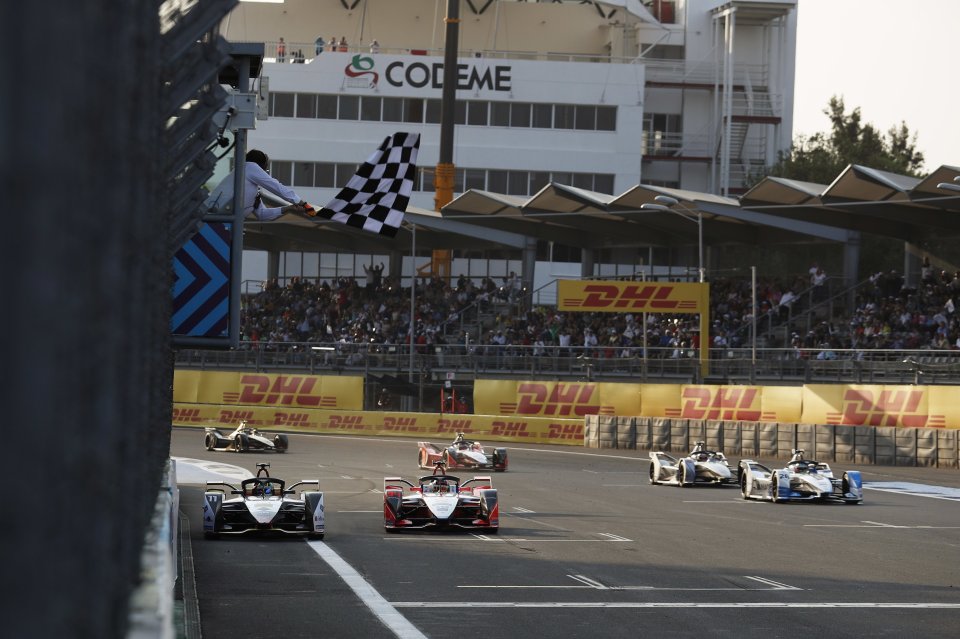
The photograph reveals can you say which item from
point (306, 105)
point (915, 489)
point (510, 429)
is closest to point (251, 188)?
point (915, 489)

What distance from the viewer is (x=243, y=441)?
3225cm

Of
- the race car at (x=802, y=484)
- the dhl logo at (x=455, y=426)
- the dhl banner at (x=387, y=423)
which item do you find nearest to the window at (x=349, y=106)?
the dhl banner at (x=387, y=423)

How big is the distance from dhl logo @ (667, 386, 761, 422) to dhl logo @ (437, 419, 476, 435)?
19.3ft

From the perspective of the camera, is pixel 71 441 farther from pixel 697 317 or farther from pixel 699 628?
pixel 697 317

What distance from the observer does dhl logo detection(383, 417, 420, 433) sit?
127 ft

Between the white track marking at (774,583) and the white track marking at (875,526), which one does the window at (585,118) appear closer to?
the white track marking at (875,526)

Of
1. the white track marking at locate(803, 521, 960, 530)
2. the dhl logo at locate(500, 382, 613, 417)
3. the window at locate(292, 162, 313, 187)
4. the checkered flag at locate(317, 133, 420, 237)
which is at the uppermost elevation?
the window at locate(292, 162, 313, 187)

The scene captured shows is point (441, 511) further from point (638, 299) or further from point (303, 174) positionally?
point (303, 174)

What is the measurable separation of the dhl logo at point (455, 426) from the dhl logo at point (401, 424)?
74 centimetres

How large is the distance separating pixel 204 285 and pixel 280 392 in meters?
28.5

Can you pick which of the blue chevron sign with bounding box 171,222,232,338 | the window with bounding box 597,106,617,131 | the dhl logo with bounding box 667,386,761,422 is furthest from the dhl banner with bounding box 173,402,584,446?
the window with bounding box 597,106,617,131

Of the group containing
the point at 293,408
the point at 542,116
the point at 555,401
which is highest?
the point at 542,116

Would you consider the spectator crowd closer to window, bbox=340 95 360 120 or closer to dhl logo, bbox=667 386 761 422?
dhl logo, bbox=667 386 761 422

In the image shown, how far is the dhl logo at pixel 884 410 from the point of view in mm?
29531
